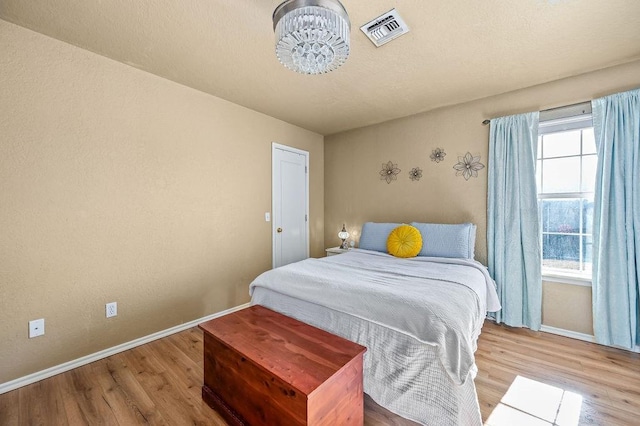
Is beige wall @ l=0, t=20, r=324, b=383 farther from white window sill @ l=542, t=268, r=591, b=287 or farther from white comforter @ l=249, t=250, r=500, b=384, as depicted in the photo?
white window sill @ l=542, t=268, r=591, b=287

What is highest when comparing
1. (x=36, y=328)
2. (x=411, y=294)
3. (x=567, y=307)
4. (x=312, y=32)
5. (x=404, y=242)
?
(x=312, y=32)

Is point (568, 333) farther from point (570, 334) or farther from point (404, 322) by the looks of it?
point (404, 322)

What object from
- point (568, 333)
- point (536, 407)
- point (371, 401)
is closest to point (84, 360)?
point (371, 401)

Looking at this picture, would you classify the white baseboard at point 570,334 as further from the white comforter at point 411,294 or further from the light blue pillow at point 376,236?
the light blue pillow at point 376,236

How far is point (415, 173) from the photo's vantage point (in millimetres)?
3342

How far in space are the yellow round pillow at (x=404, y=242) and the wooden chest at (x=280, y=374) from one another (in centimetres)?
149

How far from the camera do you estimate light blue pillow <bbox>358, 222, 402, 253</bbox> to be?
121 inches

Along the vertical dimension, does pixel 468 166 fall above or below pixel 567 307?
above

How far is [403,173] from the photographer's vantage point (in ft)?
11.3

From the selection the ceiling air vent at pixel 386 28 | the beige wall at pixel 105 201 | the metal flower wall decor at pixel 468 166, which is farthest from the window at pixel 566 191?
the beige wall at pixel 105 201

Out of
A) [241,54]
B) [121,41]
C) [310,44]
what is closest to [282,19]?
[310,44]

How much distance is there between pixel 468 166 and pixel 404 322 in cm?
223

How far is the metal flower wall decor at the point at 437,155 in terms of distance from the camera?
3117 millimetres

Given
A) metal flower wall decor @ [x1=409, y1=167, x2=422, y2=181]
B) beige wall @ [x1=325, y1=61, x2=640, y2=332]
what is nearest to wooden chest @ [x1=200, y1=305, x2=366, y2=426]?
beige wall @ [x1=325, y1=61, x2=640, y2=332]
